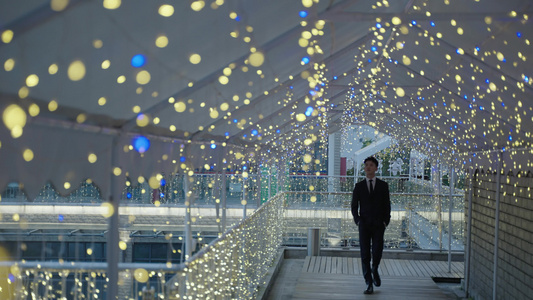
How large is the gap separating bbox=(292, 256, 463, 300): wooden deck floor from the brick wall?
595 mm

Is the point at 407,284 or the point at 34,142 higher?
the point at 34,142

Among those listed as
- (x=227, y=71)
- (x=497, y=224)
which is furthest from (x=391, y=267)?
(x=227, y=71)

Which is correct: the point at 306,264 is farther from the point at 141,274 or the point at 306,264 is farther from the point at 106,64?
the point at 106,64

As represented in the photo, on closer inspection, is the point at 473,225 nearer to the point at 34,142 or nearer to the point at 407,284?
the point at 407,284

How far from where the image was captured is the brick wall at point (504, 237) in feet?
19.9

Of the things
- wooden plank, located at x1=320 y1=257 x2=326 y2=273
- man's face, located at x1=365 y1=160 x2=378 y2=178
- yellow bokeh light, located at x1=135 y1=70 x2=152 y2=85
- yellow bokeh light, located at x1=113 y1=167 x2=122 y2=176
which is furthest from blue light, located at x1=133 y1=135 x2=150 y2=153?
wooden plank, located at x1=320 y1=257 x2=326 y2=273

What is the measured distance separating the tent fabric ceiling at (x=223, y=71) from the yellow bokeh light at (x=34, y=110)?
0.05 ft

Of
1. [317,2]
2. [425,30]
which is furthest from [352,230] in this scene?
[317,2]

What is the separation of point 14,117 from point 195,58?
1.34m

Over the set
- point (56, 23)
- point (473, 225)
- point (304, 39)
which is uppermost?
point (304, 39)

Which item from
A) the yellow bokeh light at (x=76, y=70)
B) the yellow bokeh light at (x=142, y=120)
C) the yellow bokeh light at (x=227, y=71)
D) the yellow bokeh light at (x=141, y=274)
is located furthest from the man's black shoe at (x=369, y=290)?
the yellow bokeh light at (x=76, y=70)

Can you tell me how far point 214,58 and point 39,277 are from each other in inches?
61.8

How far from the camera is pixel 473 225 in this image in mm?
8523

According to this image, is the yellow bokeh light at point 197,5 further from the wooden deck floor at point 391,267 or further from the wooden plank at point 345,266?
the wooden plank at point 345,266
